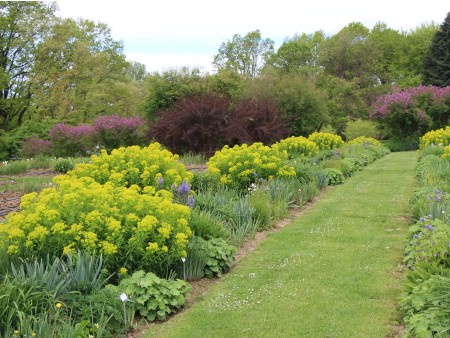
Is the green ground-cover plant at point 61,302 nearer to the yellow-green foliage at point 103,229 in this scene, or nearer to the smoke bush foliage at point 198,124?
the yellow-green foliage at point 103,229

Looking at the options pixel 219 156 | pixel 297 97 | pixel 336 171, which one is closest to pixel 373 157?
pixel 297 97

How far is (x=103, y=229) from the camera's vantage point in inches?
179

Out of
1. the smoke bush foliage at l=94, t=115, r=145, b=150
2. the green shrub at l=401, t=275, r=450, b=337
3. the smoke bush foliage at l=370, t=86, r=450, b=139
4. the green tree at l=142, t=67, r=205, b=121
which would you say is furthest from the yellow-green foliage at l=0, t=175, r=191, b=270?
the smoke bush foliage at l=370, t=86, r=450, b=139

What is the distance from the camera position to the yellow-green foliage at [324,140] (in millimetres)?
16683

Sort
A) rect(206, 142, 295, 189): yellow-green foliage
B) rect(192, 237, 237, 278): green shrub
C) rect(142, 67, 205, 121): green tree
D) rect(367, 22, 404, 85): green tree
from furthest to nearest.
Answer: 1. rect(367, 22, 404, 85): green tree
2. rect(142, 67, 205, 121): green tree
3. rect(206, 142, 295, 189): yellow-green foliage
4. rect(192, 237, 237, 278): green shrub

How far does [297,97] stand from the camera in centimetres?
2259

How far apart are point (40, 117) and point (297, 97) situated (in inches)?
745

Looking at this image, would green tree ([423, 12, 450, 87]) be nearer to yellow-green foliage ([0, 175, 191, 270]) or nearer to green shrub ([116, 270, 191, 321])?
yellow-green foliage ([0, 175, 191, 270])

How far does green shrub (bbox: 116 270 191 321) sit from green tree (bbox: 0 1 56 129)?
2993 centimetres

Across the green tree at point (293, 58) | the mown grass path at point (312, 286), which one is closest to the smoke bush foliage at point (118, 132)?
the mown grass path at point (312, 286)

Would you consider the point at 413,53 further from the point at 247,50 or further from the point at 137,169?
the point at 137,169

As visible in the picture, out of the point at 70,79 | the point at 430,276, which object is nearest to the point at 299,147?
the point at 430,276

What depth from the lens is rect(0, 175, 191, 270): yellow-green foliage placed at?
14.3ft

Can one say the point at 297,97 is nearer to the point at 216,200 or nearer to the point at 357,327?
the point at 216,200
